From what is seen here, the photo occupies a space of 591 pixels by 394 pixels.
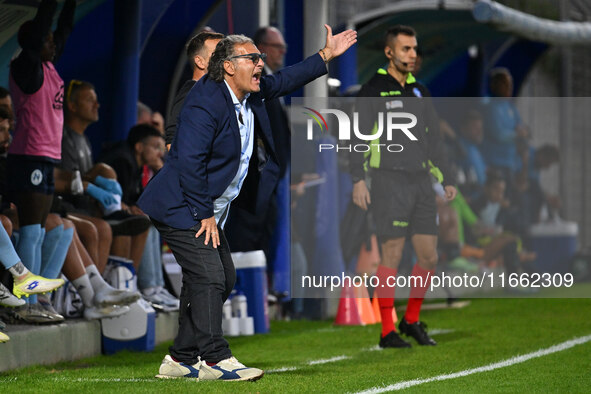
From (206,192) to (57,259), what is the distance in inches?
82.4

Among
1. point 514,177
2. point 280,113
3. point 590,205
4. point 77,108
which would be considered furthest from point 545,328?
point 590,205

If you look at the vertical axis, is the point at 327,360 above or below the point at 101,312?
below

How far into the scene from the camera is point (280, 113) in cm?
1120

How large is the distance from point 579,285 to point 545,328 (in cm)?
716

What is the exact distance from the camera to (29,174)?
24.7 ft

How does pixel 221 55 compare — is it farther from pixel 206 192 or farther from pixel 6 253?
pixel 6 253

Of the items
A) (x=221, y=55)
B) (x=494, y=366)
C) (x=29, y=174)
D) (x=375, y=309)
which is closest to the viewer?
(x=221, y=55)

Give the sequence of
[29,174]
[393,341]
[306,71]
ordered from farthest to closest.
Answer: [393,341]
[29,174]
[306,71]

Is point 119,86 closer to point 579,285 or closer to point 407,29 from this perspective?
point 407,29

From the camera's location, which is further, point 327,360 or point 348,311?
point 348,311

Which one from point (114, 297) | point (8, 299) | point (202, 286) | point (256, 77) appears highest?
point (256, 77)

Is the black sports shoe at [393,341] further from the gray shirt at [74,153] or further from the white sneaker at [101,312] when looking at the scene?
the gray shirt at [74,153]

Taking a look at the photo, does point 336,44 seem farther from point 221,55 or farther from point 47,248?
point 47,248

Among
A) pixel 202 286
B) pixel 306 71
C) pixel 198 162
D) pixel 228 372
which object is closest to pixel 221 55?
pixel 306 71
